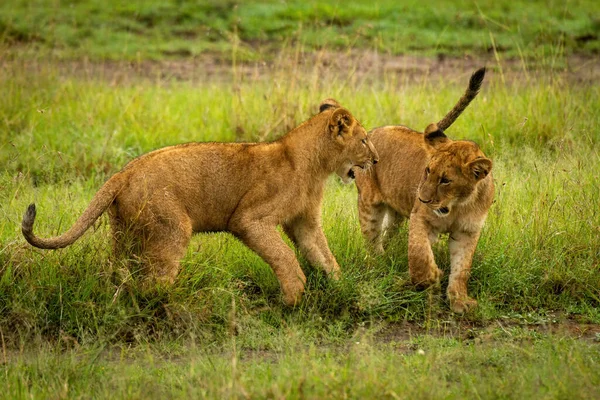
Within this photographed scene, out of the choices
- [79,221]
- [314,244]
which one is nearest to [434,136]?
[314,244]

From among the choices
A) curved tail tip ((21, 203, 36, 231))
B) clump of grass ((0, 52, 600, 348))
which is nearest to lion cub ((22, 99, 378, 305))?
curved tail tip ((21, 203, 36, 231))

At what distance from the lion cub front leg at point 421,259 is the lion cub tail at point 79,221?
68.2 inches

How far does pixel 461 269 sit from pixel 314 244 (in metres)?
0.87

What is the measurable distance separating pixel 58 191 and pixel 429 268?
121 inches

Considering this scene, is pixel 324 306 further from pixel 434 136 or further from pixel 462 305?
pixel 434 136

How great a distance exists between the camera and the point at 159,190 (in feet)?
18.2

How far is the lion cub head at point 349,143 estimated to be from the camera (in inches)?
235

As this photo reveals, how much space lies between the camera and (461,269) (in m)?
6.04

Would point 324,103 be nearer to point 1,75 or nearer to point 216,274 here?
point 216,274

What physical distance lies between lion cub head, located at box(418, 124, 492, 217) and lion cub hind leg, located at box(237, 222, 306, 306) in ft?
2.75

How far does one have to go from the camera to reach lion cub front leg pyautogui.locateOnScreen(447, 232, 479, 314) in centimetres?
597

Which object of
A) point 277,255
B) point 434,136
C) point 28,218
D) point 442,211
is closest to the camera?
point 28,218

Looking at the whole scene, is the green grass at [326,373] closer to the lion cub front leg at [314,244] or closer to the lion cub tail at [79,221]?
the lion cub tail at [79,221]

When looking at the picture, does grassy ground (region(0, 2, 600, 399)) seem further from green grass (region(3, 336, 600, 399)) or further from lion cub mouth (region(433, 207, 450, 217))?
lion cub mouth (region(433, 207, 450, 217))
